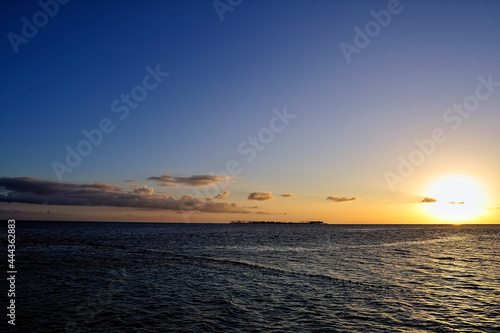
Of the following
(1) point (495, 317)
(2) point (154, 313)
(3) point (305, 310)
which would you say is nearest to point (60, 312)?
(2) point (154, 313)

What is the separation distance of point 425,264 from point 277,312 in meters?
37.6

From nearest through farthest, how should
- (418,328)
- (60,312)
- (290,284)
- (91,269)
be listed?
(418,328)
(60,312)
(290,284)
(91,269)

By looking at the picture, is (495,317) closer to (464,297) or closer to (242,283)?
(464,297)

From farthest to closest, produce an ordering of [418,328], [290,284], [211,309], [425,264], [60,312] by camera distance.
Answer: [425,264], [290,284], [211,309], [60,312], [418,328]

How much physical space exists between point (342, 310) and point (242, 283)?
40.3ft

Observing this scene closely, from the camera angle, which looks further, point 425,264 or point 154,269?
point 425,264

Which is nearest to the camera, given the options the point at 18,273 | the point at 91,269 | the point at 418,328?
the point at 418,328

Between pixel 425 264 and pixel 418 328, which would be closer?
pixel 418 328

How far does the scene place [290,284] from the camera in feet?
109

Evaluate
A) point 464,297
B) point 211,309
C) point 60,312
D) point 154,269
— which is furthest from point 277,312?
point 154,269

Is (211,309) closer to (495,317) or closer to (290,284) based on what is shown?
(290,284)

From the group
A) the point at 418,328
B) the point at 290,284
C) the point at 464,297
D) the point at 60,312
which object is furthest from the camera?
the point at 290,284

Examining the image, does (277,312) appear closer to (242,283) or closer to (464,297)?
(242,283)

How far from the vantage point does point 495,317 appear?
23.2m
